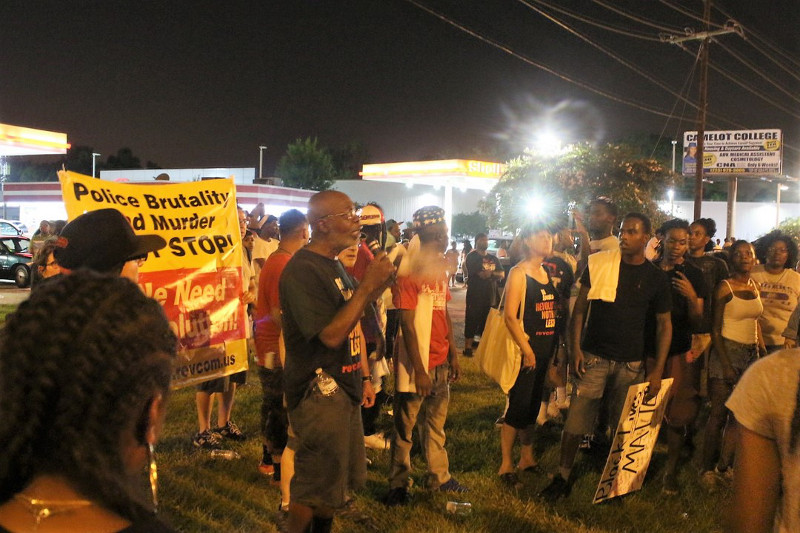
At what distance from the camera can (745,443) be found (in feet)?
6.58

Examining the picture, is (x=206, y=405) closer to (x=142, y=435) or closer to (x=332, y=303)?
(x=332, y=303)

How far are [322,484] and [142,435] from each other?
88.8 inches

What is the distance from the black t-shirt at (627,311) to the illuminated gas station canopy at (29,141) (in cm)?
2467

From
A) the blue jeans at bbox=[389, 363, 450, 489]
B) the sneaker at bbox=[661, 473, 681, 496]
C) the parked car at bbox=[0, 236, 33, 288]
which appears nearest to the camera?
the blue jeans at bbox=[389, 363, 450, 489]

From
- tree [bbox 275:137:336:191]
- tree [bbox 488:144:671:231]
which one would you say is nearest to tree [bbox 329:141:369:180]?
tree [bbox 275:137:336:191]

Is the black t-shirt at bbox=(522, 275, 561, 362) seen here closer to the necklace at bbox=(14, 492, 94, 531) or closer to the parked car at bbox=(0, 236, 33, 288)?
the necklace at bbox=(14, 492, 94, 531)

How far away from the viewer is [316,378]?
351 centimetres

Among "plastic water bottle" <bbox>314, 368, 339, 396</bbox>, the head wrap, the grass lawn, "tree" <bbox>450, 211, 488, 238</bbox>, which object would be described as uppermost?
"tree" <bbox>450, 211, 488, 238</bbox>

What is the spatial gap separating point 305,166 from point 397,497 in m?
73.9

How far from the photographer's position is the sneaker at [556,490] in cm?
521

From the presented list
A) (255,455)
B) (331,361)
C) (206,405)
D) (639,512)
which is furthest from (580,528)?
(206,405)

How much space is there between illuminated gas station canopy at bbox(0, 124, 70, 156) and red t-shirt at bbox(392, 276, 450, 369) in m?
23.9

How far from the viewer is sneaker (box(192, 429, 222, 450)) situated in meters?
5.98

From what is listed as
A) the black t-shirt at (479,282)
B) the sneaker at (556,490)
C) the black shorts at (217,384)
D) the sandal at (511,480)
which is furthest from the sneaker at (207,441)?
the black t-shirt at (479,282)
